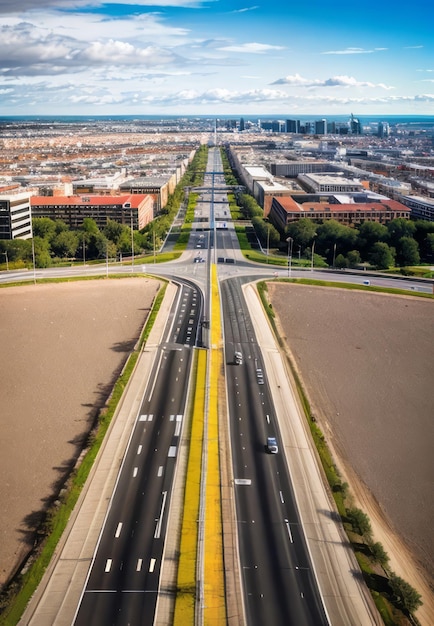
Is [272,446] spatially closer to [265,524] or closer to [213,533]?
[265,524]

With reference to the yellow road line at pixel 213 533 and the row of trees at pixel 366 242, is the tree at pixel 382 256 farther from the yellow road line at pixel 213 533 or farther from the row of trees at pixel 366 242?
the yellow road line at pixel 213 533

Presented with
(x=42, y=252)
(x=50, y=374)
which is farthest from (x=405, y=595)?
(x=42, y=252)

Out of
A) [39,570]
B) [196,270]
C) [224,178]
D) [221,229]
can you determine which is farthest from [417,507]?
[224,178]

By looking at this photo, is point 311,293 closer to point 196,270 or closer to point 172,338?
point 196,270

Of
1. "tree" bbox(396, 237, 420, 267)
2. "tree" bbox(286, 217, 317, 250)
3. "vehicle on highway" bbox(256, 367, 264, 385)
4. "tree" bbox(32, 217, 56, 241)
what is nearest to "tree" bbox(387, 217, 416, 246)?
"tree" bbox(396, 237, 420, 267)

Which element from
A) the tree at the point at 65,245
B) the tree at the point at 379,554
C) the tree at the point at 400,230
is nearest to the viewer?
the tree at the point at 379,554

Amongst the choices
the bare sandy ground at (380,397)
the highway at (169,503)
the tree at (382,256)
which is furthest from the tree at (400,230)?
the highway at (169,503)
